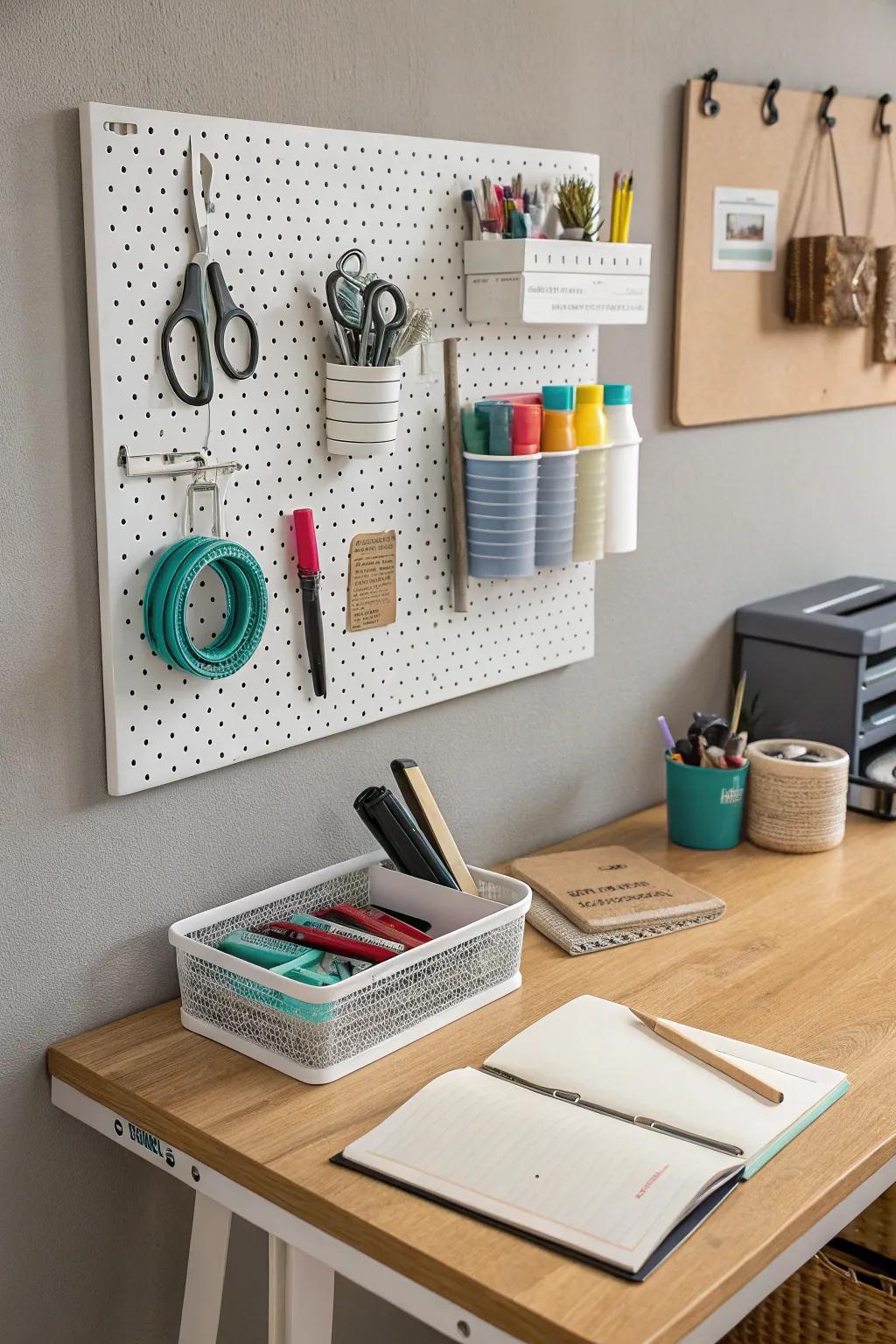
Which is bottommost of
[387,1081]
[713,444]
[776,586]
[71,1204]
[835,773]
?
[71,1204]

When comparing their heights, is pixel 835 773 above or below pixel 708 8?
below

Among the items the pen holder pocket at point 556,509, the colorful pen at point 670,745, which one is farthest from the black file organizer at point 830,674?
the pen holder pocket at point 556,509

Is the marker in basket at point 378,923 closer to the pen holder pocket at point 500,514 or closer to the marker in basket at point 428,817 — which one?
the marker in basket at point 428,817

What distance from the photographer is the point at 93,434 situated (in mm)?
1124

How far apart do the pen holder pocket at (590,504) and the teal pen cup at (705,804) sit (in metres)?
A: 0.29

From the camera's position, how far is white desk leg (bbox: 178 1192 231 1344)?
115cm

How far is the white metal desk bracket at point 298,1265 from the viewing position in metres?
0.92

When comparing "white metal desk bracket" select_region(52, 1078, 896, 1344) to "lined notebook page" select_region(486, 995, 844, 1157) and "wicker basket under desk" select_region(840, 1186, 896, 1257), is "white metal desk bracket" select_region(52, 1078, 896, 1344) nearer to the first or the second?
"lined notebook page" select_region(486, 995, 844, 1157)

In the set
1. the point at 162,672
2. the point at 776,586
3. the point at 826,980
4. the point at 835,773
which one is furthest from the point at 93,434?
the point at 776,586

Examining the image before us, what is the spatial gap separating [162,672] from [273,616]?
0.13m

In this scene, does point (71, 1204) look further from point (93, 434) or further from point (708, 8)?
point (708, 8)

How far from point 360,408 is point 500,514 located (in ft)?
0.75

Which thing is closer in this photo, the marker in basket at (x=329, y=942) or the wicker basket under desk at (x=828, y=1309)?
the marker in basket at (x=329, y=942)

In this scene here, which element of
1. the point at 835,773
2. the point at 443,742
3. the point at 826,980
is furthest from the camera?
the point at 835,773
